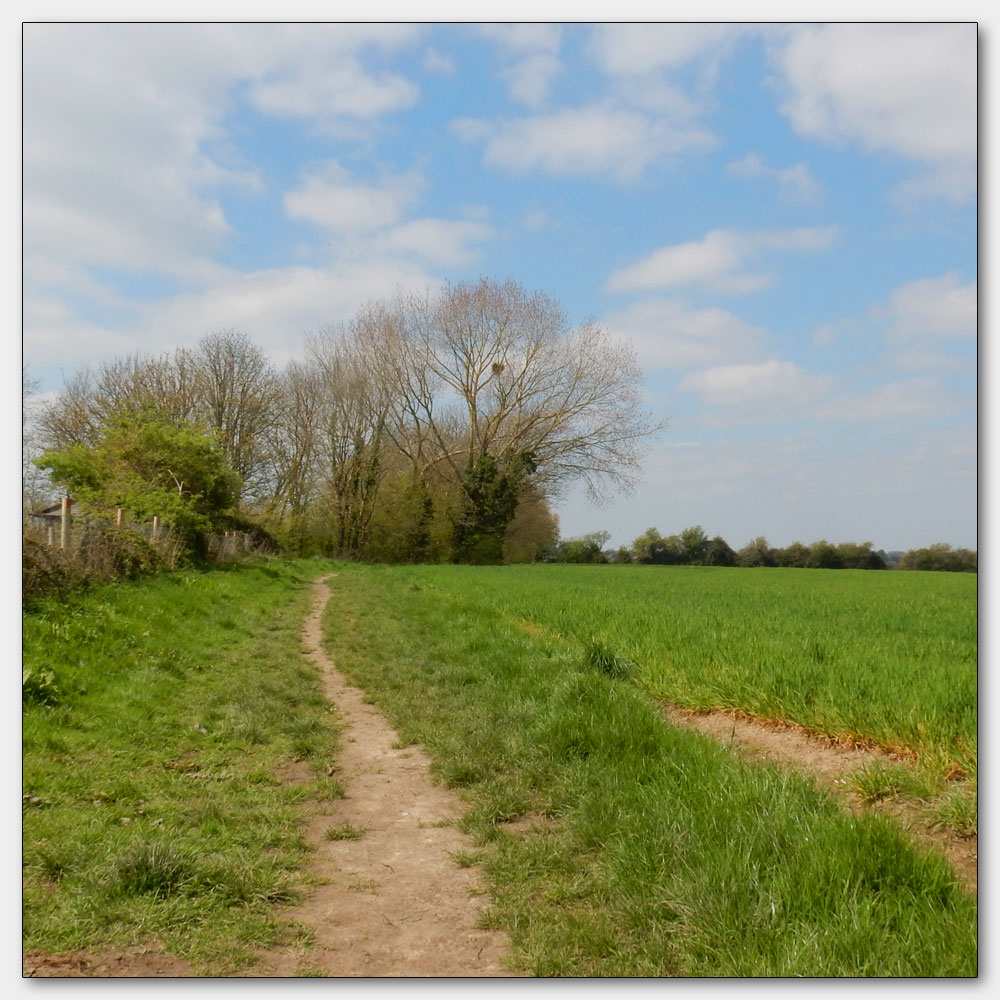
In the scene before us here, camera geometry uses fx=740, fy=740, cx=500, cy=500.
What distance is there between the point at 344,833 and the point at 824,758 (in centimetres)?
370

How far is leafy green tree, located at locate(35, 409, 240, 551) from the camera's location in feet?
64.2

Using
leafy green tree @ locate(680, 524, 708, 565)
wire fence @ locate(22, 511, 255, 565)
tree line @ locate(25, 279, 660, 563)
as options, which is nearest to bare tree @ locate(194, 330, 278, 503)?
tree line @ locate(25, 279, 660, 563)

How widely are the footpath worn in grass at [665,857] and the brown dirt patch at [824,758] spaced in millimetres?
344

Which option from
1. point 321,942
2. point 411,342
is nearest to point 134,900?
point 321,942

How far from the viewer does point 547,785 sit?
584cm

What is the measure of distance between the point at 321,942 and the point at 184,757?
3544 millimetres

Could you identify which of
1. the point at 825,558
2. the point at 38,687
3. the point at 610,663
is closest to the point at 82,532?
Result: the point at 38,687

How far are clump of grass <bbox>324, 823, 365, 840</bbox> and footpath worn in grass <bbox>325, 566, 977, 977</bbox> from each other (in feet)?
2.53

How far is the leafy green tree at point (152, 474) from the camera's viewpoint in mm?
19562

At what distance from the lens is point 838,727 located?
19.9 feet

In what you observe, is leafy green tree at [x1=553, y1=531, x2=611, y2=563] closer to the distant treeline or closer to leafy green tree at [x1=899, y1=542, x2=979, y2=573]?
the distant treeline

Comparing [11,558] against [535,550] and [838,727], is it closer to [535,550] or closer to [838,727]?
[838,727]

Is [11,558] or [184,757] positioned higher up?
[11,558]

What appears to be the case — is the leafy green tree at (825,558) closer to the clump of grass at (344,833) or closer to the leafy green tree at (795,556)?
the leafy green tree at (795,556)
